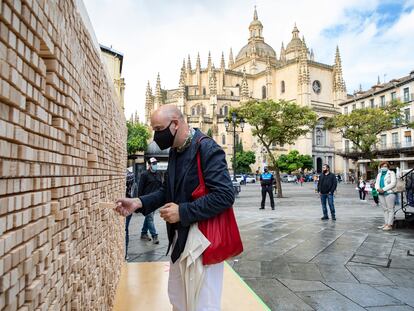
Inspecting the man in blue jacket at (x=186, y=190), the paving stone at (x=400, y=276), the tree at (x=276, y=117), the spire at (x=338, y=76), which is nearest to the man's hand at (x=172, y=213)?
the man in blue jacket at (x=186, y=190)

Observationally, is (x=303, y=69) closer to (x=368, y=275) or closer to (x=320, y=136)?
(x=320, y=136)

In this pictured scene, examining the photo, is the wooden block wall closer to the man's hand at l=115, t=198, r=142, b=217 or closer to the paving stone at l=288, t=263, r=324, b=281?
the man's hand at l=115, t=198, r=142, b=217

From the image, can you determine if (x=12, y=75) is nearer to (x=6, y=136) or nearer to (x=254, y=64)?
(x=6, y=136)

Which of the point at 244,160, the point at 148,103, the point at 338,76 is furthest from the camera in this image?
the point at 148,103

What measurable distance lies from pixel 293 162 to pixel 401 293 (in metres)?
49.1

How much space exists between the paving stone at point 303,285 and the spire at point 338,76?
2388 inches

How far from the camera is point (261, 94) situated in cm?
6406

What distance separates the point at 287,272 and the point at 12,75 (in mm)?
4543

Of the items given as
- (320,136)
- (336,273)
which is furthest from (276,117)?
(320,136)

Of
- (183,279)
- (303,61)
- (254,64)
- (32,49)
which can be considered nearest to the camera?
(32,49)

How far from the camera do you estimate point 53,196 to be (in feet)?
4.18

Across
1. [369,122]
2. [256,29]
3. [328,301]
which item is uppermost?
[256,29]

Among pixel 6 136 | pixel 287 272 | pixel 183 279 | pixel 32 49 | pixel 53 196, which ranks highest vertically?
pixel 32 49

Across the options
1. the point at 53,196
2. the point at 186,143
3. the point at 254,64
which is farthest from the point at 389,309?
the point at 254,64
